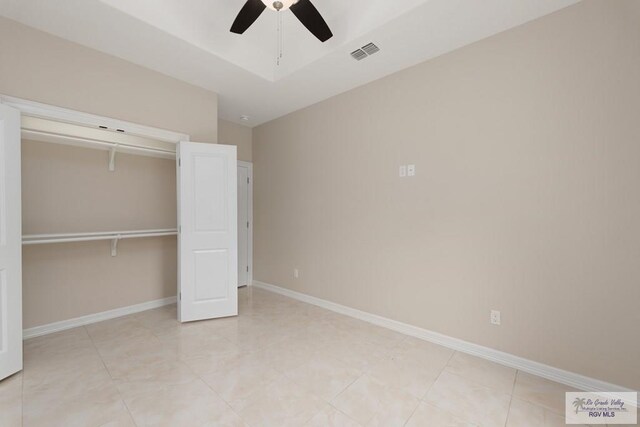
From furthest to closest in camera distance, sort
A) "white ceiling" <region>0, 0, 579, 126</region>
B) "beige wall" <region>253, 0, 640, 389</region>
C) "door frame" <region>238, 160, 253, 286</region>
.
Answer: "door frame" <region>238, 160, 253, 286</region>
"white ceiling" <region>0, 0, 579, 126</region>
"beige wall" <region>253, 0, 640, 389</region>

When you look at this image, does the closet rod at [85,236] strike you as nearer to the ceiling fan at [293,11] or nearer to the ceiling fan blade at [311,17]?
the ceiling fan at [293,11]

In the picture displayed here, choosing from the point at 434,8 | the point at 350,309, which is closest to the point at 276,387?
the point at 350,309

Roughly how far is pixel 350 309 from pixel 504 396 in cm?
177

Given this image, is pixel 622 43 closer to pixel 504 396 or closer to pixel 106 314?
pixel 504 396

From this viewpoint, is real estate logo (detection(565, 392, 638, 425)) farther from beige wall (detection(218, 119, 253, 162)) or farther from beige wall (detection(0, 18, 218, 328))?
beige wall (detection(218, 119, 253, 162))

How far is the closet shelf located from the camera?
93.8 inches

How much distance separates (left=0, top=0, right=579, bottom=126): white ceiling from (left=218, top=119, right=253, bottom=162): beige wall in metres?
1.06

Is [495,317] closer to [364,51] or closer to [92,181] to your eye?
[364,51]

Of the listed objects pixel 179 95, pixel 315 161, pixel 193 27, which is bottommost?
pixel 315 161

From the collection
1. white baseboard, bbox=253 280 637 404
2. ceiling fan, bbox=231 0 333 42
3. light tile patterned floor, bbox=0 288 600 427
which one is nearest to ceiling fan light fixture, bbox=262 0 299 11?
ceiling fan, bbox=231 0 333 42

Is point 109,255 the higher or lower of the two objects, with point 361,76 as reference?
lower

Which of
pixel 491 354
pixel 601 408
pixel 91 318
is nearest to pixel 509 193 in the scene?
pixel 491 354

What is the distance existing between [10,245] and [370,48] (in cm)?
345

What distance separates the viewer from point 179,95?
3238 millimetres
